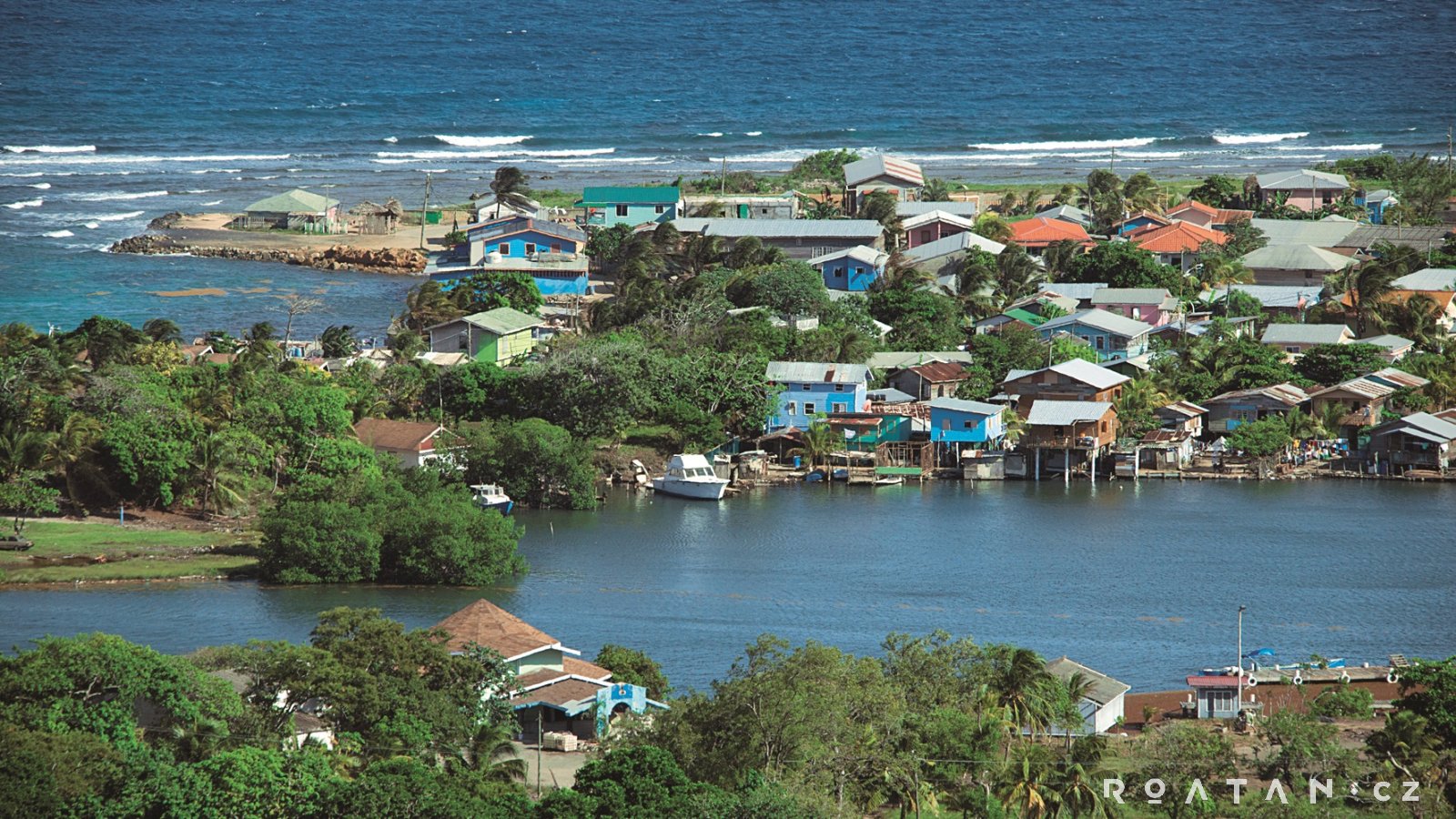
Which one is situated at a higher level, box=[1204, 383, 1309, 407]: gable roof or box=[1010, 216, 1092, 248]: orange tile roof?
box=[1010, 216, 1092, 248]: orange tile roof

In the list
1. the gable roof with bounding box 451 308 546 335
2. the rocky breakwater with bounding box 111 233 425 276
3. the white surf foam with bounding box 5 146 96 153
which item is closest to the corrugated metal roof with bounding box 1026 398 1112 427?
the gable roof with bounding box 451 308 546 335

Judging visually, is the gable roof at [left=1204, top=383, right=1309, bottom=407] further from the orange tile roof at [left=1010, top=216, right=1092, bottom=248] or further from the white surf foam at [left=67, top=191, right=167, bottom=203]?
the white surf foam at [left=67, top=191, right=167, bottom=203]

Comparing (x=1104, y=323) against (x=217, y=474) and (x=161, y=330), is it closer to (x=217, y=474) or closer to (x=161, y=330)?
(x=217, y=474)

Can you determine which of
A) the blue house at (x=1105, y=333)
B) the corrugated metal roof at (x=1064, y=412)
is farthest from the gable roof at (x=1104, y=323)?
the corrugated metal roof at (x=1064, y=412)

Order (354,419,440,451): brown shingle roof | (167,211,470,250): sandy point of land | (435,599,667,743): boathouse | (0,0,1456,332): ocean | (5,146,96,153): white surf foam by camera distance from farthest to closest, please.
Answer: (5,146,96,153): white surf foam
(0,0,1456,332): ocean
(167,211,470,250): sandy point of land
(354,419,440,451): brown shingle roof
(435,599,667,743): boathouse

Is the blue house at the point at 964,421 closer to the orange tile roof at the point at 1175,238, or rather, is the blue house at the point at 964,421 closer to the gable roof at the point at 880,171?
the orange tile roof at the point at 1175,238

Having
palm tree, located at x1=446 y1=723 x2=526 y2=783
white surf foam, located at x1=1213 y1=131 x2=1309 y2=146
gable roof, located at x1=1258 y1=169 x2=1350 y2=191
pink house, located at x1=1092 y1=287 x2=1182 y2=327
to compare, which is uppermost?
white surf foam, located at x1=1213 y1=131 x2=1309 y2=146
